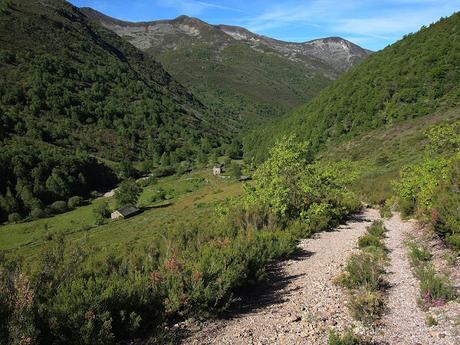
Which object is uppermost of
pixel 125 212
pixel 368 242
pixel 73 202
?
pixel 368 242

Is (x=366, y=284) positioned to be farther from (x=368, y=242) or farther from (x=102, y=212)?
(x=102, y=212)

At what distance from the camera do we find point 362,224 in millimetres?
20547

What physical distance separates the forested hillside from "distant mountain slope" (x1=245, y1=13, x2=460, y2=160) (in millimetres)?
66097

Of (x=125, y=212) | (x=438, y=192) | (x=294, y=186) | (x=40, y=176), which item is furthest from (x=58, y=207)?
(x=438, y=192)

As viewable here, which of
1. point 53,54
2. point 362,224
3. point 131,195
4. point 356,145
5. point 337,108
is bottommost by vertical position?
point 131,195

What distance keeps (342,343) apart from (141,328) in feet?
12.9

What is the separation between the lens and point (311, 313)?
28.6 ft

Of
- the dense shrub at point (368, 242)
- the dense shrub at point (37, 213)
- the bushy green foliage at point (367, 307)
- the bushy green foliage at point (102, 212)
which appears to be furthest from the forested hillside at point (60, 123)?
the bushy green foliage at point (367, 307)

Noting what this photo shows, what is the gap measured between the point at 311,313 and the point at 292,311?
448 millimetres

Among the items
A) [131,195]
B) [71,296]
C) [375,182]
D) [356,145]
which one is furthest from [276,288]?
[131,195]

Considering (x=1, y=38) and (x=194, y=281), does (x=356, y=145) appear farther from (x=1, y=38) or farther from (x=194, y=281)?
(x=1, y=38)

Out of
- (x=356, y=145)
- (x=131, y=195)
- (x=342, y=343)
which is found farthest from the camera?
(x=131, y=195)

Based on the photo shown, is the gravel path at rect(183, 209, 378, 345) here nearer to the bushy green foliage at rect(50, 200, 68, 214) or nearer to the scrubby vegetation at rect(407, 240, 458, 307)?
the scrubby vegetation at rect(407, 240, 458, 307)

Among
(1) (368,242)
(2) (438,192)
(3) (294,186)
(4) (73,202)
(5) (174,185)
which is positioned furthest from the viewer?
(5) (174,185)
